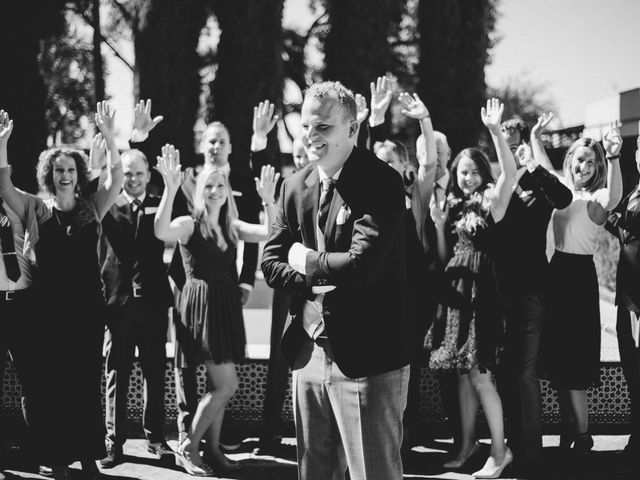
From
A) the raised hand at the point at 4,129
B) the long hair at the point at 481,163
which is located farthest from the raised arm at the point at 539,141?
the raised hand at the point at 4,129

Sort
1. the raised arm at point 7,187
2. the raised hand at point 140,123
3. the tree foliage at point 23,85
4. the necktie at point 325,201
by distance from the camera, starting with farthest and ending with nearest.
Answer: the tree foliage at point 23,85 → the raised hand at point 140,123 → the raised arm at point 7,187 → the necktie at point 325,201

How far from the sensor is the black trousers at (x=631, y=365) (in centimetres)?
375

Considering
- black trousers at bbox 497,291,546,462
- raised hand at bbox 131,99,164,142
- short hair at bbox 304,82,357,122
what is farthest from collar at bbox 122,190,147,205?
black trousers at bbox 497,291,546,462

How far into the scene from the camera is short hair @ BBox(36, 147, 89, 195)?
3590mm

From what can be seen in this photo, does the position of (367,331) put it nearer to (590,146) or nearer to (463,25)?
(590,146)

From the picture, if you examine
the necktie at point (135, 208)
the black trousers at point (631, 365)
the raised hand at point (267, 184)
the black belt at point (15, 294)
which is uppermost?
the raised hand at point (267, 184)

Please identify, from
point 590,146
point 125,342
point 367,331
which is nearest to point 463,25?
point 590,146

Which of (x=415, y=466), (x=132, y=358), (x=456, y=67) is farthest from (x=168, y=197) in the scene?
(x=456, y=67)

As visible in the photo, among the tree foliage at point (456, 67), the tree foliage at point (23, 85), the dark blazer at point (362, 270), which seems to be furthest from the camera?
the tree foliage at point (456, 67)

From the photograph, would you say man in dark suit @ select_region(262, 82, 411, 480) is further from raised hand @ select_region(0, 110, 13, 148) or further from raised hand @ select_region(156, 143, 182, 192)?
raised hand @ select_region(0, 110, 13, 148)

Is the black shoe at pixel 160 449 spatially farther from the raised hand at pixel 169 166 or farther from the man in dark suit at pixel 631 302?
the man in dark suit at pixel 631 302

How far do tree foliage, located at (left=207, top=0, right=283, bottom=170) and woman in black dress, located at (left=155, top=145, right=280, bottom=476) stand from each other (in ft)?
26.0

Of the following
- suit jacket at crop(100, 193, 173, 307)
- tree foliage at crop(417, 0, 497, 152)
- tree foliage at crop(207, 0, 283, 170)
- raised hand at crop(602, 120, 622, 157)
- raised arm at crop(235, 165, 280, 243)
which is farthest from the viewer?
tree foliage at crop(417, 0, 497, 152)

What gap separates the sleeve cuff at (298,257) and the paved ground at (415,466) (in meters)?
1.97
